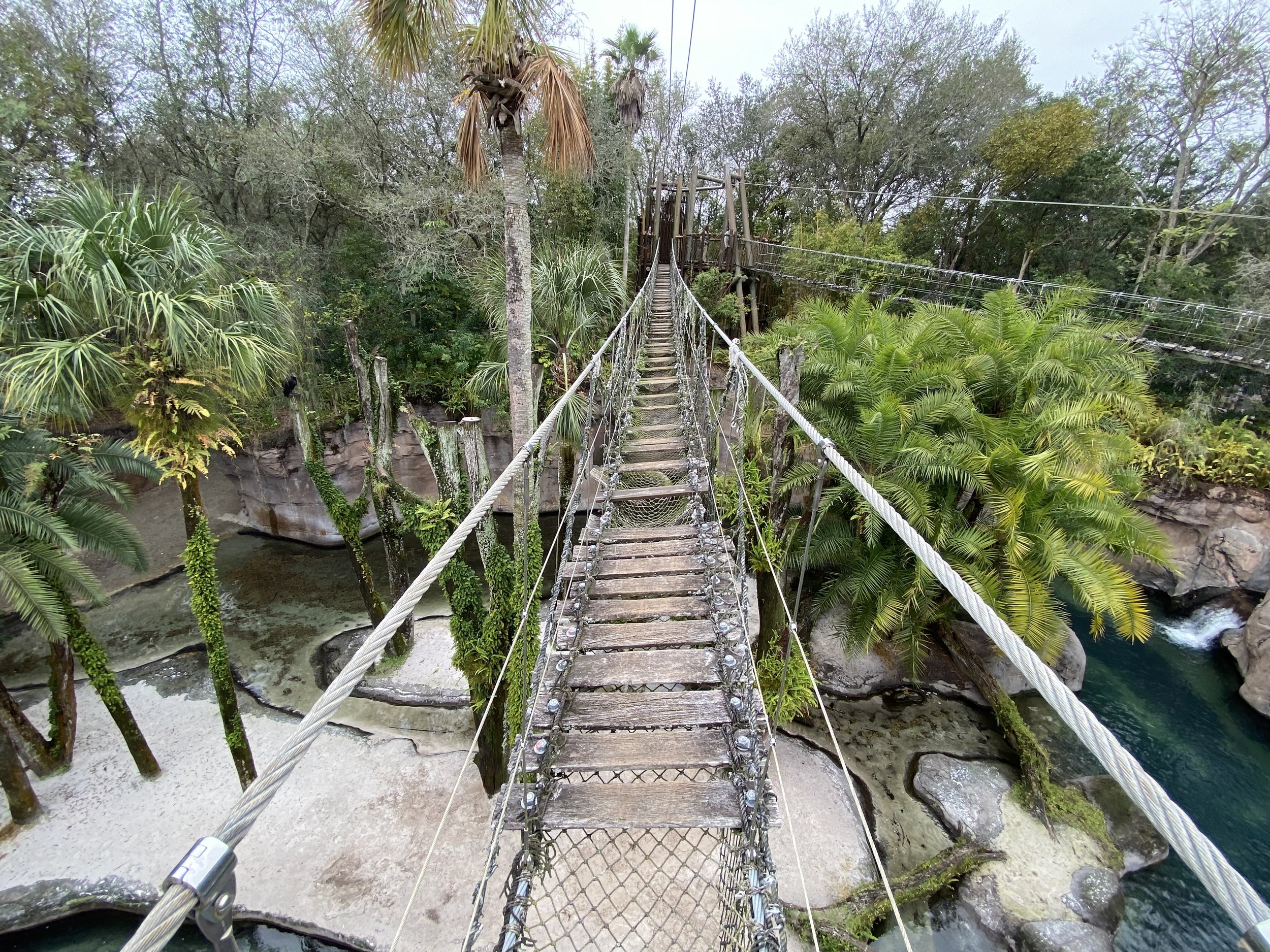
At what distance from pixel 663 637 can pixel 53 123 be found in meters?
11.5

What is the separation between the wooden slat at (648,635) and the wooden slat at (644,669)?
39 mm

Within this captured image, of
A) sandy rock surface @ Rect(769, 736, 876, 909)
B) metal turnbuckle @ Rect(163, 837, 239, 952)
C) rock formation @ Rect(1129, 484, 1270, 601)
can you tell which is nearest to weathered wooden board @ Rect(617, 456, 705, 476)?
sandy rock surface @ Rect(769, 736, 876, 909)

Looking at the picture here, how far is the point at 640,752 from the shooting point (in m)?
1.95

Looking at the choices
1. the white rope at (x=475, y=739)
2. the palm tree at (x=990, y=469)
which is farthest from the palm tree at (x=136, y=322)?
the palm tree at (x=990, y=469)

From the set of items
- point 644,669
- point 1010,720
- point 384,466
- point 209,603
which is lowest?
point 1010,720

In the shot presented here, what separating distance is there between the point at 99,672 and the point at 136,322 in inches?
123

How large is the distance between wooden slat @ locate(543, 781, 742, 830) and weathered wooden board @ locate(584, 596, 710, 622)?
776 millimetres

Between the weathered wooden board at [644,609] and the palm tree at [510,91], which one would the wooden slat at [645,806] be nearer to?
the weathered wooden board at [644,609]

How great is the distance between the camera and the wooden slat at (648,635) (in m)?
2.36

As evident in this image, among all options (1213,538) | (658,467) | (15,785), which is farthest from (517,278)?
(1213,538)

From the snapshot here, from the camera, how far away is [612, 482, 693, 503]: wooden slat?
368cm

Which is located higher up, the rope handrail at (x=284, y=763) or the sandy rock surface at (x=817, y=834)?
the rope handrail at (x=284, y=763)

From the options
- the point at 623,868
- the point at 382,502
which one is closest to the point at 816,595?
the point at 623,868

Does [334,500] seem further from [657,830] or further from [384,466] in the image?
[657,830]
